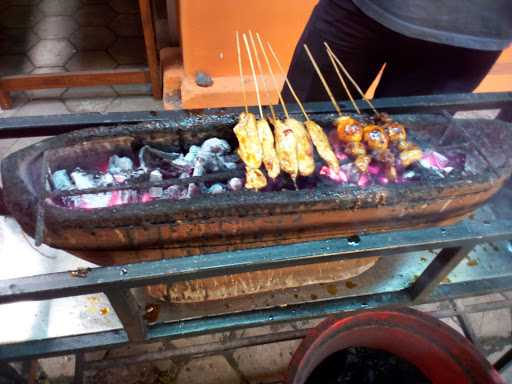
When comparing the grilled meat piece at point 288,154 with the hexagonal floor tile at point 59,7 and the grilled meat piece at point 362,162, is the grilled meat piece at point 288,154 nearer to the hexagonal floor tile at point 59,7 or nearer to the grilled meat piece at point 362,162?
the grilled meat piece at point 362,162

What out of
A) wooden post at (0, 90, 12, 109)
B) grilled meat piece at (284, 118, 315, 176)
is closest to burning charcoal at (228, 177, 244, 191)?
grilled meat piece at (284, 118, 315, 176)

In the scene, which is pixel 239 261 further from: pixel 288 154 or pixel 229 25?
pixel 229 25

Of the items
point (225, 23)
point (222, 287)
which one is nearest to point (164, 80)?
point (225, 23)

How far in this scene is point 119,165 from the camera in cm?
194

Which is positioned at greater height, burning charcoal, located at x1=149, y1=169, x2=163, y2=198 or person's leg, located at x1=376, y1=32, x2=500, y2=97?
A: person's leg, located at x1=376, y1=32, x2=500, y2=97

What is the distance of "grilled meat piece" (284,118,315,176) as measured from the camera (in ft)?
6.31

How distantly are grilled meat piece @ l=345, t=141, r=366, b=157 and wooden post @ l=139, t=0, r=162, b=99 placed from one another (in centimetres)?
240

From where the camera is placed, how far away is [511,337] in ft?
9.16

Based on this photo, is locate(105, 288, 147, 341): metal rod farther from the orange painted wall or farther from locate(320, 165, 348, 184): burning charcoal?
the orange painted wall

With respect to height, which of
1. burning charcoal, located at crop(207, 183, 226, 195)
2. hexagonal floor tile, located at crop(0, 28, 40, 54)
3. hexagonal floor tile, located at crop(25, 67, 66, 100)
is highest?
burning charcoal, located at crop(207, 183, 226, 195)

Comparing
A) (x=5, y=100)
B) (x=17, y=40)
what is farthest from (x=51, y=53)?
(x=5, y=100)

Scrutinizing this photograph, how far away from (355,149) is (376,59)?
Answer: 0.95 m

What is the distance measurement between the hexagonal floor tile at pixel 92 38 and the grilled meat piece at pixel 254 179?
3954 millimetres

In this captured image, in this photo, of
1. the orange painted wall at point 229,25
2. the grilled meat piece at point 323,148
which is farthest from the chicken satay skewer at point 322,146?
the orange painted wall at point 229,25
